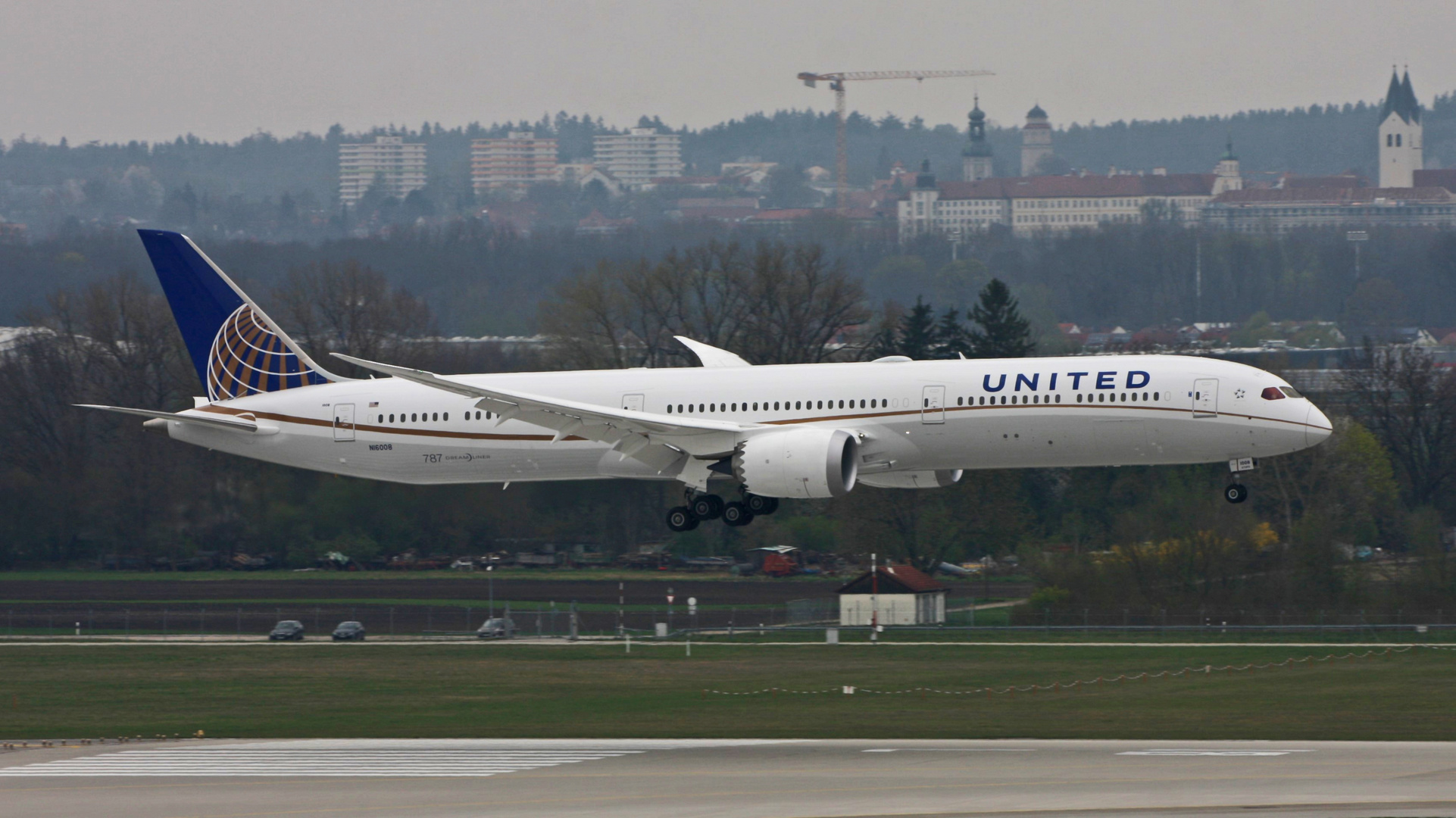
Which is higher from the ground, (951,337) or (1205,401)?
(951,337)

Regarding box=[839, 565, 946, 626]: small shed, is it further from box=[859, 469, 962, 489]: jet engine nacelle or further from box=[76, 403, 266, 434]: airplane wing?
box=[76, 403, 266, 434]: airplane wing

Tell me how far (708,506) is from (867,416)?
5649 millimetres

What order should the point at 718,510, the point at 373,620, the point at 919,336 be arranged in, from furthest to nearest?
the point at 919,336, the point at 373,620, the point at 718,510

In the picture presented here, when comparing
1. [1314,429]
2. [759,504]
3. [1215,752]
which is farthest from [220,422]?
[1215,752]

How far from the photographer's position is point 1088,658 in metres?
A: 66.1

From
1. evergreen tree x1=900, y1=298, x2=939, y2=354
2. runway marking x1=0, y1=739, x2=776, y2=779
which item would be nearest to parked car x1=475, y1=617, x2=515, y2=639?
runway marking x1=0, y1=739, x2=776, y2=779

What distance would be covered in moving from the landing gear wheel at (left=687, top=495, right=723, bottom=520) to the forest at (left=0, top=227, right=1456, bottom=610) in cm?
2047

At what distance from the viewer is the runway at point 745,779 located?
3372 cm

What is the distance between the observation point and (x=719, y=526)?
3839 inches

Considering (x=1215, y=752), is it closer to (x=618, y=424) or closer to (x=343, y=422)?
(x=618, y=424)

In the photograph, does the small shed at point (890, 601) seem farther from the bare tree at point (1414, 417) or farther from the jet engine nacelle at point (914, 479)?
the bare tree at point (1414, 417)

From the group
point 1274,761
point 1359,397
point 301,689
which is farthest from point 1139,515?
point 1274,761

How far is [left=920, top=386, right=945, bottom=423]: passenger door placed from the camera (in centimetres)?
5416

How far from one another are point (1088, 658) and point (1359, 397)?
51.2 meters
